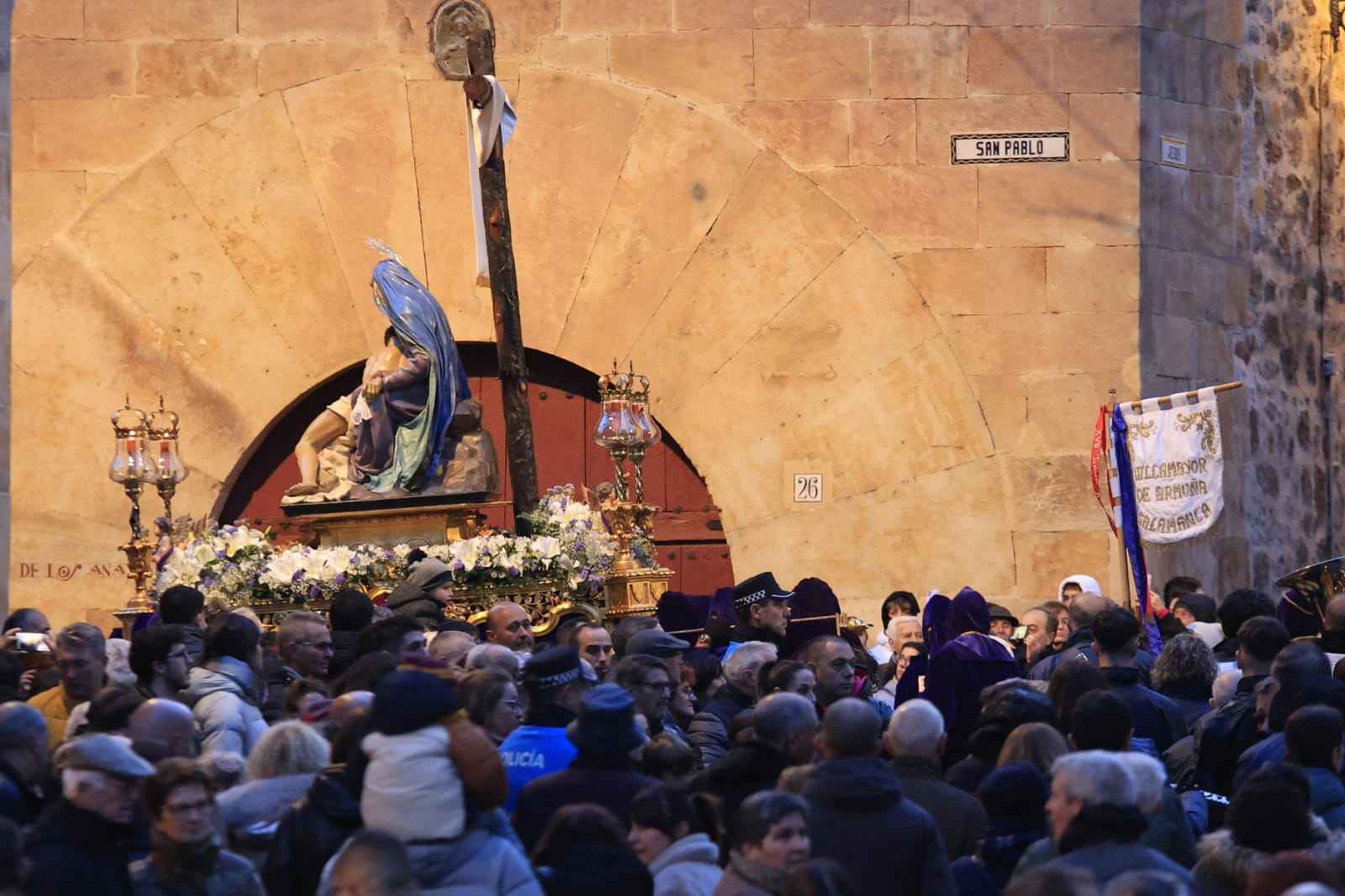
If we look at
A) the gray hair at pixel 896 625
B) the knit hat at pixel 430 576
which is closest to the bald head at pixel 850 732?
the knit hat at pixel 430 576

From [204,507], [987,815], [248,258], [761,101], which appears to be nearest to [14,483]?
[204,507]

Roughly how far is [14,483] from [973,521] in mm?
6454

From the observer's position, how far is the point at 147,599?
1203cm

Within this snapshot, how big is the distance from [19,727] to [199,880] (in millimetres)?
1074

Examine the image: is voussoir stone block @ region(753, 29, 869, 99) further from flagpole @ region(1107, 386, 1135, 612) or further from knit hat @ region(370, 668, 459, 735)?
knit hat @ region(370, 668, 459, 735)

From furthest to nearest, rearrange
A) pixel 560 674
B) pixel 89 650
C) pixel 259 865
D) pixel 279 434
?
pixel 279 434, pixel 89 650, pixel 560 674, pixel 259 865

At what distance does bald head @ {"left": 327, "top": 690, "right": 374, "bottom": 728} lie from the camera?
18.9ft

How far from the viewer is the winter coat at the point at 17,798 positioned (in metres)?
5.54

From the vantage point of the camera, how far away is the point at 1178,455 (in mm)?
12562

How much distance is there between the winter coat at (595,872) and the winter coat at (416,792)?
264 millimetres

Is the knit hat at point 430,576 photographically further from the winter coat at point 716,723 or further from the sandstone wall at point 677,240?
the sandstone wall at point 677,240

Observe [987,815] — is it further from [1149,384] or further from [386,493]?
[1149,384]

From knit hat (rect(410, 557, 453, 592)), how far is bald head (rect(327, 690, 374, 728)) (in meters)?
3.94

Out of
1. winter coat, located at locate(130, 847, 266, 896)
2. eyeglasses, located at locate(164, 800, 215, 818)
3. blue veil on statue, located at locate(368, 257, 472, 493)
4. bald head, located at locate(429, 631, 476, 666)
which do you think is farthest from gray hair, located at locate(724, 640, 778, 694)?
blue veil on statue, located at locate(368, 257, 472, 493)
